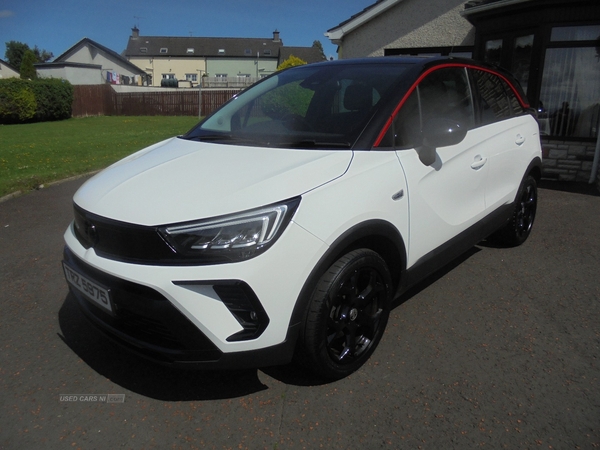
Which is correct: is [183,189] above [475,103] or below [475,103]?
below

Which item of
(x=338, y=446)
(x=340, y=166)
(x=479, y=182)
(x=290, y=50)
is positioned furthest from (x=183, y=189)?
(x=290, y=50)

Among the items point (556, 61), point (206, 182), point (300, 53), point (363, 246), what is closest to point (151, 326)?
point (206, 182)

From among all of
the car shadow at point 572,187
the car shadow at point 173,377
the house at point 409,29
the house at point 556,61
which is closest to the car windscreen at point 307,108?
the car shadow at point 173,377

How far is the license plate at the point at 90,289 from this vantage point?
2494mm

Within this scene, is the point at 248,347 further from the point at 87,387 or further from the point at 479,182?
the point at 479,182

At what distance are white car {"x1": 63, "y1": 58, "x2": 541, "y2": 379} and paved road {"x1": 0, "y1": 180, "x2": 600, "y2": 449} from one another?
31 cm

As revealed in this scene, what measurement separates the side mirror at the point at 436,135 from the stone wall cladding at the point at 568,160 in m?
5.99

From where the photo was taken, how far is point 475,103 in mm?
3928

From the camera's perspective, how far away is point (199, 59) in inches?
2943

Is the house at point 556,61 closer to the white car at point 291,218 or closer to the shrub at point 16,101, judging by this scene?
the white car at point 291,218

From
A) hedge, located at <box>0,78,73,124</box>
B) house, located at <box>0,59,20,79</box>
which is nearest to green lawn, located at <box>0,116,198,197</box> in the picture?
hedge, located at <box>0,78,73,124</box>

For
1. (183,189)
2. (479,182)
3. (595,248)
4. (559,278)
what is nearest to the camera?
(183,189)

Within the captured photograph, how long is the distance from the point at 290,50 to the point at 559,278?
74469 millimetres

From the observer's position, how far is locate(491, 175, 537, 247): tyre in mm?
4738
